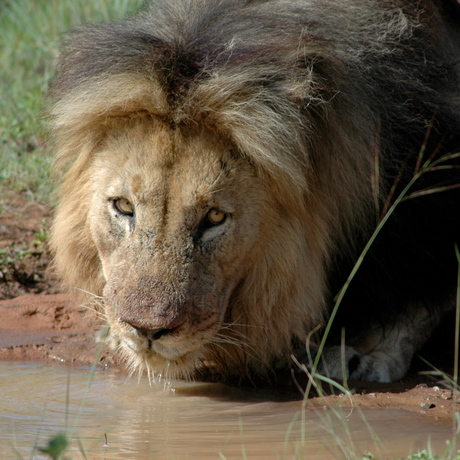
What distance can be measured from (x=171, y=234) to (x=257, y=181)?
0.50m

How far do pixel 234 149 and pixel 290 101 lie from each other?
0.32 metres

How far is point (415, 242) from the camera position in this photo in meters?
4.16

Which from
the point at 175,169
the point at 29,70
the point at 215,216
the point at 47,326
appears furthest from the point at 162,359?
the point at 29,70

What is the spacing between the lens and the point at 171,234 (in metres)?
3.48

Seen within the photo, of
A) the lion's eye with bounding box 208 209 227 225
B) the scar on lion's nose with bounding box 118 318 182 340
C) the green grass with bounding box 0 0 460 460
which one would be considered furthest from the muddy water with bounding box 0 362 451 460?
the green grass with bounding box 0 0 460 460

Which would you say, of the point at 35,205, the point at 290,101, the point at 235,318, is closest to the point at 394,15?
the point at 290,101

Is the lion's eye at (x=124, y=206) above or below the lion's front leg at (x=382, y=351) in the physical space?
above

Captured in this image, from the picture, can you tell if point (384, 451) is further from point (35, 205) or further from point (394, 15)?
point (35, 205)

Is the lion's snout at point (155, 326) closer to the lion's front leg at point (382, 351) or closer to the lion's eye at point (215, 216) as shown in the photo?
the lion's eye at point (215, 216)

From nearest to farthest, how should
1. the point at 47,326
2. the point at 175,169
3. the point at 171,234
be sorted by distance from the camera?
the point at 171,234 < the point at 175,169 < the point at 47,326

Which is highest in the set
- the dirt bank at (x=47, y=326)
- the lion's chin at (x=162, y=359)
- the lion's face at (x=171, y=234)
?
the lion's face at (x=171, y=234)

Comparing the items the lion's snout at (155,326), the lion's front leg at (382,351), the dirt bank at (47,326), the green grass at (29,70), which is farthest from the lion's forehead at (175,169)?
the green grass at (29,70)

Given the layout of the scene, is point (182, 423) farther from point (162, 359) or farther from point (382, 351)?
point (382, 351)

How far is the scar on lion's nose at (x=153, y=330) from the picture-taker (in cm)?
331
